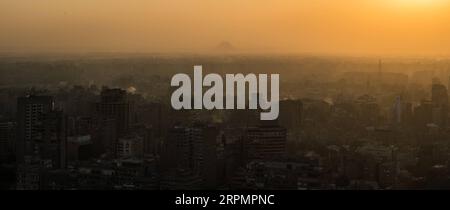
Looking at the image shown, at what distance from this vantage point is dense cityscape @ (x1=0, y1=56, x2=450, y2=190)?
228 centimetres

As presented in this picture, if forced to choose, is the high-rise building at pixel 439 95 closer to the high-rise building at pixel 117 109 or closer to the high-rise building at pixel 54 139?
the high-rise building at pixel 117 109

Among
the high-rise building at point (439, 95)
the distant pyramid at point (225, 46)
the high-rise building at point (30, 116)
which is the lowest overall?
the high-rise building at point (30, 116)

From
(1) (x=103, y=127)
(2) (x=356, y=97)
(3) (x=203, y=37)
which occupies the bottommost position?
(1) (x=103, y=127)

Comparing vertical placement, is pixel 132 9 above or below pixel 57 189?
above

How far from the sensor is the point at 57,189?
237cm

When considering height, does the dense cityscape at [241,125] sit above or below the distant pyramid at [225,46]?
below

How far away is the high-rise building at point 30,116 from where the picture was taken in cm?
232

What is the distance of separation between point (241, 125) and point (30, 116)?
118 cm

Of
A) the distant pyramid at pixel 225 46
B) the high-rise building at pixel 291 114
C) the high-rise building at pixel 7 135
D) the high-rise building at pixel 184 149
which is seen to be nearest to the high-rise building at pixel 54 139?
the high-rise building at pixel 7 135

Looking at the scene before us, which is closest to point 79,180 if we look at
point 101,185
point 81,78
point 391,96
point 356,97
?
point 101,185

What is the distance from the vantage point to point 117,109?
2301 millimetres

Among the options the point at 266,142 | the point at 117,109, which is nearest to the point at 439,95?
the point at 266,142
